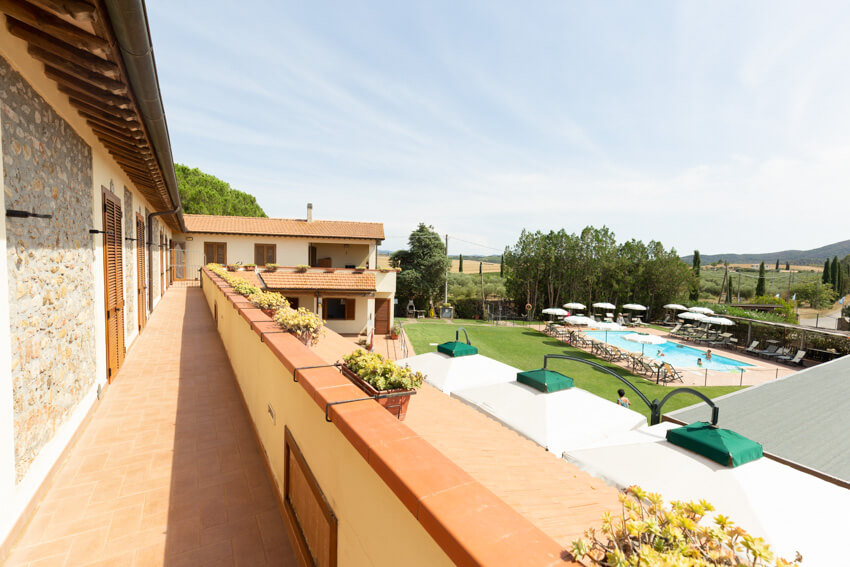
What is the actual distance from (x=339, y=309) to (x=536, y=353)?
441 inches

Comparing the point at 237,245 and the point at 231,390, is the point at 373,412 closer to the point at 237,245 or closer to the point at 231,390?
the point at 231,390

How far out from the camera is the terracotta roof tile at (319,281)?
1802cm

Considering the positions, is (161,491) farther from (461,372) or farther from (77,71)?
(461,372)

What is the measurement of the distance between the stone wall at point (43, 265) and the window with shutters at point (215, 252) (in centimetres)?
2123

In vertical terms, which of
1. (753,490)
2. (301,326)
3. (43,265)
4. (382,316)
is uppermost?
(43,265)

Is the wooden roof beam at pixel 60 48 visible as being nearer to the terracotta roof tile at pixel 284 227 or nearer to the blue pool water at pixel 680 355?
the blue pool water at pixel 680 355

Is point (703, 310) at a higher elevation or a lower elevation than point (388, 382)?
lower

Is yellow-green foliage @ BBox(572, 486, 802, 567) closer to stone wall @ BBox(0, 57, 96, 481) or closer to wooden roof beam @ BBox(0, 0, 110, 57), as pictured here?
wooden roof beam @ BBox(0, 0, 110, 57)

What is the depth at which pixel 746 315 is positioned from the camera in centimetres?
2473

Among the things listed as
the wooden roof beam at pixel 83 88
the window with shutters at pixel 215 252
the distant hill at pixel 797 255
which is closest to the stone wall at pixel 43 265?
the wooden roof beam at pixel 83 88

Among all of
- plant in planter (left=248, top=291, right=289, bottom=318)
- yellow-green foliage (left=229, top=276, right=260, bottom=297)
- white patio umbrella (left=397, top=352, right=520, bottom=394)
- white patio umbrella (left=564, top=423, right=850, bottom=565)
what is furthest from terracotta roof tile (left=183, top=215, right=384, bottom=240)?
white patio umbrella (left=564, top=423, right=850, bottom=565)

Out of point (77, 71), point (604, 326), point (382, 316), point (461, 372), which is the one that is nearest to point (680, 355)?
point (604, 326)

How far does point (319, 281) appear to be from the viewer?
1875 cm

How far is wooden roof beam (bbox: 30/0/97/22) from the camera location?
2078 millimetres
